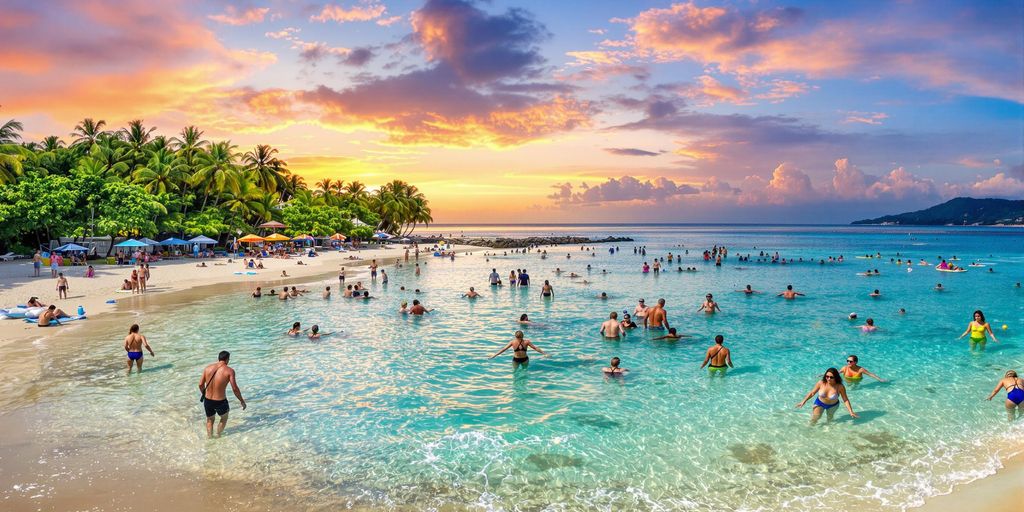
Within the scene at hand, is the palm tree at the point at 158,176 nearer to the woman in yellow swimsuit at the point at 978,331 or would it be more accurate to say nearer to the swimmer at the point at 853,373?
the swimmer at the point at 853,373

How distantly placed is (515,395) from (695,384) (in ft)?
19.0

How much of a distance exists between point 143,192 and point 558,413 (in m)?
55.9

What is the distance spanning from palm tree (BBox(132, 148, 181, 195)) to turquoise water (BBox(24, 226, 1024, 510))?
4204cm

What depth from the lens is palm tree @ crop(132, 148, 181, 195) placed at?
204 feet

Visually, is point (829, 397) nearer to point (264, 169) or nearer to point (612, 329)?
point (612, 329)

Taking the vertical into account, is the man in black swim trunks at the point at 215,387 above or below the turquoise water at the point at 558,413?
above

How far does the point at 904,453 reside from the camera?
11.9m

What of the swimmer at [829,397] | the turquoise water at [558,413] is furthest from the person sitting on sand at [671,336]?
the swimmer at [829,397]

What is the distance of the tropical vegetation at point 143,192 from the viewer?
47.4m

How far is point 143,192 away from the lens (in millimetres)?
54031

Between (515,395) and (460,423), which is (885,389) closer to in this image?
(515,395)

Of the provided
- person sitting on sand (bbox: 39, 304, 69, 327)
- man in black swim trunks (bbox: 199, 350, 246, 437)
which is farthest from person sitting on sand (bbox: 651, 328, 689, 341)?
person sitting on sand (bbox: 39, 304, 69, 327)

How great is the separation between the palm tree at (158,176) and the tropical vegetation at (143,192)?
118 millimetres

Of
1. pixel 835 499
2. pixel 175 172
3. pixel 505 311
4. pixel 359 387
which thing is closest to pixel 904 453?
pixel 835 499
